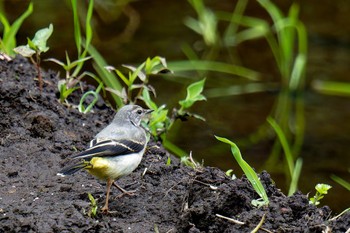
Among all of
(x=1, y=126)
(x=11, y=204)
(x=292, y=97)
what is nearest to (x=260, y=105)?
(x=292, y=97)

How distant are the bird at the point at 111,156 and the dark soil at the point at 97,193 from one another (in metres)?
0.20

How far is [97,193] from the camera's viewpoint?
604cm

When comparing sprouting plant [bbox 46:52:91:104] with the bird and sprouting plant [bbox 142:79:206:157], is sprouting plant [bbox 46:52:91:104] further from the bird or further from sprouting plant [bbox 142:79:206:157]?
the bird

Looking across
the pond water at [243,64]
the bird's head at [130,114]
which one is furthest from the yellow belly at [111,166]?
the pond water at [243,64]

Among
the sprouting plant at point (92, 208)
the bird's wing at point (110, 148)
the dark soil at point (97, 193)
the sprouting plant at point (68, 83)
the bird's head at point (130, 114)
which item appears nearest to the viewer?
the dark soil at point (97, 193)

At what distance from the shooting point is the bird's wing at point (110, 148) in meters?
5.66

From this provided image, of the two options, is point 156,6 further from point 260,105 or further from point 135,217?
point 135,217

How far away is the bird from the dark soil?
203mm

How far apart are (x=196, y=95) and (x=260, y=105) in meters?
4.21

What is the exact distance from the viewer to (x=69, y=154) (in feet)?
21.5

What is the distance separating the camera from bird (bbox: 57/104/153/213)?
5.65m

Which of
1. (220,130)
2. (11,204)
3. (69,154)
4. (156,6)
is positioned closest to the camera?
(11,204)

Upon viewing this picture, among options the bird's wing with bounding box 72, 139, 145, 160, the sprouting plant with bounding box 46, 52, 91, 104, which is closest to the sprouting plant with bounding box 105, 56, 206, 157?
the sprouting plant with bounding box 46, 52, 91, 104

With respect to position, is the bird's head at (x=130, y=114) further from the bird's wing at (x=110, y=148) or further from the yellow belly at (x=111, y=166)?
the yellow belly at (x=111, y=166)
